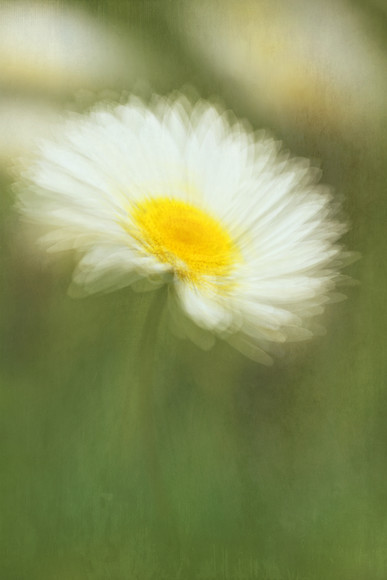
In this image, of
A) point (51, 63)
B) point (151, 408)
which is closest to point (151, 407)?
point (151, 408)

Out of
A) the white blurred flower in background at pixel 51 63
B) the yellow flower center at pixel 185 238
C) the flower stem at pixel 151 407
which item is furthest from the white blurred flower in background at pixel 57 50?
the flower stem at pixel 151 407

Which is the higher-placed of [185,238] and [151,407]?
[185,238]

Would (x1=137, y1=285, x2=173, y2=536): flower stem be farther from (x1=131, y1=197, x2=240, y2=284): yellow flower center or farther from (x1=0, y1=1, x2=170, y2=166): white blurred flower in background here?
(x1=0, y1=1, x2=170, y2=166): white blurred flower in background

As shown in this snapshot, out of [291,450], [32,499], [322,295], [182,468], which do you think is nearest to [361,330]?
[322,295]

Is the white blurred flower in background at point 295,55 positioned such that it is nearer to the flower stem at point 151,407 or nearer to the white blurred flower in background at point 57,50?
the white blurred flower in background at point 57,50

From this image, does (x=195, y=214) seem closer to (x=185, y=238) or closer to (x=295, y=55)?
(x=185, y=238)

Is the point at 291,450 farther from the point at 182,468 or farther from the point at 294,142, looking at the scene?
the point at 294,142

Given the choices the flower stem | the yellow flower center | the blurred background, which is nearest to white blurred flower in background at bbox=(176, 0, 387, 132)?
the blurred background

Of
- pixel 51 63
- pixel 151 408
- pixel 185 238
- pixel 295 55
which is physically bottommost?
pixel 151 408
